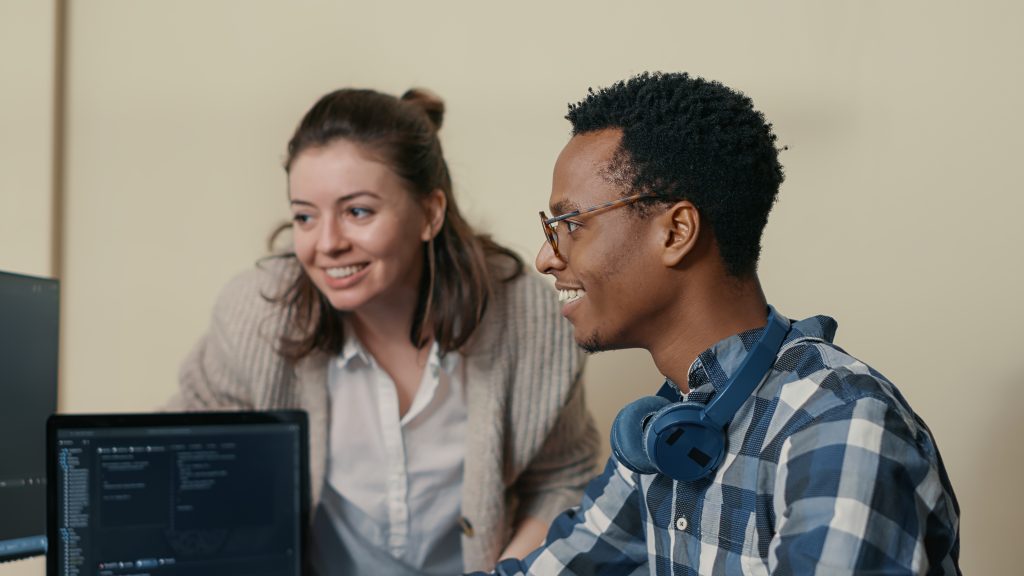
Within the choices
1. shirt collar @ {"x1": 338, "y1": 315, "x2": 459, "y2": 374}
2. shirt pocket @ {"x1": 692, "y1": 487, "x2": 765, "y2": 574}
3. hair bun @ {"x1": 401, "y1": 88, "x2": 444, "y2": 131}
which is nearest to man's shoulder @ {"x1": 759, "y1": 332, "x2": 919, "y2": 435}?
shirt pocket @ {"x1": 692, "y1": 487, "x2": 765, "y2": 574}

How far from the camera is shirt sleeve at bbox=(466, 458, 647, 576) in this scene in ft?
3.85

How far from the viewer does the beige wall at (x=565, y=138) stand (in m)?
1.63

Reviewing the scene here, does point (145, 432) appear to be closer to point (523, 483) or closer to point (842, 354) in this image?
point (523, 483)

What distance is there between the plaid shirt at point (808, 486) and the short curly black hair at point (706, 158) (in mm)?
120

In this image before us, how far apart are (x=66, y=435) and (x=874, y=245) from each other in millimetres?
1377

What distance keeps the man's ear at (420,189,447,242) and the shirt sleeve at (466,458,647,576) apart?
66 centimetres

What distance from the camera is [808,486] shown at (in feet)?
2.66

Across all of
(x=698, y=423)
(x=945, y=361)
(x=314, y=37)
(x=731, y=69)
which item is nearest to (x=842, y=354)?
(x=698, y=423)

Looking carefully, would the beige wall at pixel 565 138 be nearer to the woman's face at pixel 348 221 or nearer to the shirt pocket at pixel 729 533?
the woman's face at pixel 348 221

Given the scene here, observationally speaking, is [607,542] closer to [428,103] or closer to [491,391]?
[491,391]

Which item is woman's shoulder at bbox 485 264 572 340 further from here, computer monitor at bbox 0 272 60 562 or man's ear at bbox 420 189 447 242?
computer monitor at bbox 0 272 60 562

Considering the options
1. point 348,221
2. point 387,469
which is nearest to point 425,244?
point 348,221

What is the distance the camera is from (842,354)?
0.93 metres

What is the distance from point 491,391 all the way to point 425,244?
30 centimetres
